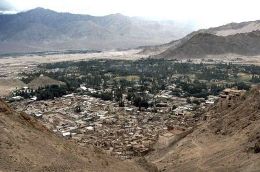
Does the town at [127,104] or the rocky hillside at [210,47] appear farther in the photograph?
the rocky hillside at [210,47]

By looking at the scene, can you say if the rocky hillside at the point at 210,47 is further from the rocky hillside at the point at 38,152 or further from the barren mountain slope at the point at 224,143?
the rocky hillside at the point at 38,152

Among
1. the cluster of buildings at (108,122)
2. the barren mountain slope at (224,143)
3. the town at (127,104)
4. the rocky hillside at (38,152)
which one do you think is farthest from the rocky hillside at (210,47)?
the rocky hillside at (38,152)

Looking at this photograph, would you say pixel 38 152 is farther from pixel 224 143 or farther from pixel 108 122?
pixel 108 122

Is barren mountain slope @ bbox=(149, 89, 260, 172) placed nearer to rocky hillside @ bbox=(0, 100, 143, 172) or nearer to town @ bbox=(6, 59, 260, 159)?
town @ bbox=(6, 59, 260, 159)

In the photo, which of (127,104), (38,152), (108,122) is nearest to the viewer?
(38,152)

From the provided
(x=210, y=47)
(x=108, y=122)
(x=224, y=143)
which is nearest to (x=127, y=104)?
(x=108, y=122)

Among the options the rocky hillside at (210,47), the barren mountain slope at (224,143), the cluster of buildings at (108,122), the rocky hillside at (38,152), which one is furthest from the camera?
the rocky hillside at (210,47)

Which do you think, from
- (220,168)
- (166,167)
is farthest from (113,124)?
(220,168)
